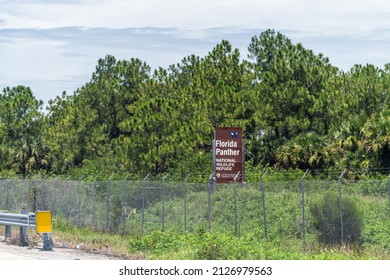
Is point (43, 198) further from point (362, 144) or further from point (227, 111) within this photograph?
point (227, 111)

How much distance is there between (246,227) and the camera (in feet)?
91.6

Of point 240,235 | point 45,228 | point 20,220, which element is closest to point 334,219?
point 240,235

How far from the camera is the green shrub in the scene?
2450 centimetres

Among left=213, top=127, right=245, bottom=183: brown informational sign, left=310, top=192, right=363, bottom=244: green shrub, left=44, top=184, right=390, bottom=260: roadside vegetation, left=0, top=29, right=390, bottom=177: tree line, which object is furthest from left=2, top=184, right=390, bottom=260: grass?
left=0, top=29, right=390, bottom=177: tree line

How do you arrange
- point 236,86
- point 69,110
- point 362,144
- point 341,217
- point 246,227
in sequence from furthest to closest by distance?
1. point 69,110
2. point 236,86
3. point 362,144
4. point 246,227
5. point 341,217

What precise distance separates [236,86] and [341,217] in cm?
3749

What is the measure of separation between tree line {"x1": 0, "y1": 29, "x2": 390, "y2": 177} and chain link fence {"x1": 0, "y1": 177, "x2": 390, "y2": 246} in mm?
12795

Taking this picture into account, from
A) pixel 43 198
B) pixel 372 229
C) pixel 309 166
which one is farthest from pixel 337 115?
pixel 372 229

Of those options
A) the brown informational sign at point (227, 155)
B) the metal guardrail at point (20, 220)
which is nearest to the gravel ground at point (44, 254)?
the metal guardrail at point (20, 220)

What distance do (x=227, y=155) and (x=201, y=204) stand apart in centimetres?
838

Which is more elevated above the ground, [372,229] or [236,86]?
[236,86]

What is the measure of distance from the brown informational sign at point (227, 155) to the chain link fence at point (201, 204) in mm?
694

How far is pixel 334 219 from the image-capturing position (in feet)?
81.8

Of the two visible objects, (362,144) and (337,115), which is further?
(337,115)
